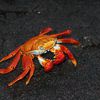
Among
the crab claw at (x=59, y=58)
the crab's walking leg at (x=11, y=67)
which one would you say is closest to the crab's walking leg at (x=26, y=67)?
the crab's walking leg at (x=11, y=67)

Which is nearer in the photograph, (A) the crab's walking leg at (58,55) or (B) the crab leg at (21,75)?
(B) the crab leg at (21,75)

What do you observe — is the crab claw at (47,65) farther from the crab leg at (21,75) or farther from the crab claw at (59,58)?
the crab leg at (21,75)

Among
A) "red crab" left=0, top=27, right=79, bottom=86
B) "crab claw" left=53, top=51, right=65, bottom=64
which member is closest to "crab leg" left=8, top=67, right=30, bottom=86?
"red crab" left=0, top=27, right=79, bottom=86

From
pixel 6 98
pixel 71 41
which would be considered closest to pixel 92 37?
pixel 71 41

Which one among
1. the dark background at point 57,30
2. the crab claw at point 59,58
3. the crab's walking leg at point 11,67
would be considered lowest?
the dark background at point 57,30

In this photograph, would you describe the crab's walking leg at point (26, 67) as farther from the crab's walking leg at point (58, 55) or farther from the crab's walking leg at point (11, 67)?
the crab's walking leg at point (58, 55)

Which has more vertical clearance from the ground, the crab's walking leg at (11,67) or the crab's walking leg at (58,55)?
the crab's walking leg at (58,55)

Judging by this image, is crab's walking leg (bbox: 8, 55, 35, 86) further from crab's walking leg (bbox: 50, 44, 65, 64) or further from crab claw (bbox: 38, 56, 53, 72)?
crab's walking leg (bbox: 50, 44, 65, 64)

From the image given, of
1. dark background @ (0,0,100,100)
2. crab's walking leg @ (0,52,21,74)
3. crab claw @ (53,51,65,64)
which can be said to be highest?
crab claw @ (53,51,65,64)

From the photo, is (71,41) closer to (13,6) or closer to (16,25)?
(16,25)
